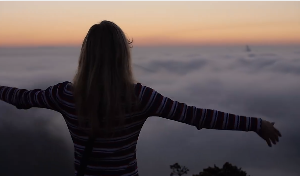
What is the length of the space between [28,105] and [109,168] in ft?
3.14

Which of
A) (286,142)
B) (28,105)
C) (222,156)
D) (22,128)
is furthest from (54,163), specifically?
(28,105)

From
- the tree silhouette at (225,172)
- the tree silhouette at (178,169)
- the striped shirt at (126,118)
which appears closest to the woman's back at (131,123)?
the striped shirt at (126,118)

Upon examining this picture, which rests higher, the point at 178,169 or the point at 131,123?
the point at 178,169

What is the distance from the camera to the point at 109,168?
300 centimetres

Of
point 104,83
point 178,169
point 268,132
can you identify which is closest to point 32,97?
point 104,83

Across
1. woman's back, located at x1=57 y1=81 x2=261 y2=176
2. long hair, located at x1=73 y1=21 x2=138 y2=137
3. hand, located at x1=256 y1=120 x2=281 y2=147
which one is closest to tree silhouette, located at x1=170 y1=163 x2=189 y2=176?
woman's back, located at x1=57 y1=81 x2=261 y2=176

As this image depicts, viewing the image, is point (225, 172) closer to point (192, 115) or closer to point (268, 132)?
point (268, 132)

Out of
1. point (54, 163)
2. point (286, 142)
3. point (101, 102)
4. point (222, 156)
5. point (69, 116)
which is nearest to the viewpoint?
point (101, 102)

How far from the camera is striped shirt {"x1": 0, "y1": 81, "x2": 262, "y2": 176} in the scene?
280 centimetres

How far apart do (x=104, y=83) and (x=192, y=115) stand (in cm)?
77

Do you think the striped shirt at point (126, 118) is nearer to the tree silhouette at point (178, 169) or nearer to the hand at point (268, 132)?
the hand at point (268, 132)

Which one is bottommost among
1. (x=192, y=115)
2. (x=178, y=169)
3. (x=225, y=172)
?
(x=192, y=115)

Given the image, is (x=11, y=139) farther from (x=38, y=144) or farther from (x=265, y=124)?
(x=265, y=124)

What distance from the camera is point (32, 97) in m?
3.07
